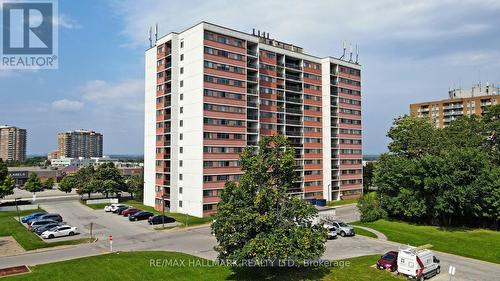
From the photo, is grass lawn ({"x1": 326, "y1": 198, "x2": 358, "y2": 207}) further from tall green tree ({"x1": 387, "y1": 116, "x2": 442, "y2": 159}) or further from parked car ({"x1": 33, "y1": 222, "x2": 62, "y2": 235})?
parked car ({"x1": 33, "y1": 222, "x2": 62, "y2": 235})

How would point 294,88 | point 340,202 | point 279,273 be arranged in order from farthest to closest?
point 340,202 → point 294,88 → point 279,273

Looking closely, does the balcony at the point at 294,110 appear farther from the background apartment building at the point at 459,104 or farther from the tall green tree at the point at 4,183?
the background apartment building at the point at 459,104

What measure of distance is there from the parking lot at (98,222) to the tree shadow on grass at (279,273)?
24.0 meters

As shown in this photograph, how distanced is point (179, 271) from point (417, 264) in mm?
20753

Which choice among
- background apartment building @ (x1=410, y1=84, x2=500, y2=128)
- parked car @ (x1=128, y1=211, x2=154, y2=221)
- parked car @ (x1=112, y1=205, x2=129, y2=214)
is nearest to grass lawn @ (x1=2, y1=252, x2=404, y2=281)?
parked car @ (x1=128, y1=211, x2=154, y2=221)

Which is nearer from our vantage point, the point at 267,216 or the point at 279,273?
the point at 267,216

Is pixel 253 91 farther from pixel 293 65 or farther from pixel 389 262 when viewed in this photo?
pixel 389 262

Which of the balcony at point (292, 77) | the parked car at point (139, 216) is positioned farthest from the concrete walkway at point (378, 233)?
the balcony at point (292, 77)

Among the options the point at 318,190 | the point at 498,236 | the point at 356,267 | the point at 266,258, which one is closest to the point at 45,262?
the point at 266,258

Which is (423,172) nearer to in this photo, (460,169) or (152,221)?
(460,169)

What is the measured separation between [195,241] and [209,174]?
766 inches

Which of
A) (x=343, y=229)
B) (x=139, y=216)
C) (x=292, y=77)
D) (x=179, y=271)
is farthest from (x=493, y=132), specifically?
(x=139, y=216)

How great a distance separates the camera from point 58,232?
49.1 metres

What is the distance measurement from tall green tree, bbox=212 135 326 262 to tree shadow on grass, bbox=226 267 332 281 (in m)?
3.78
